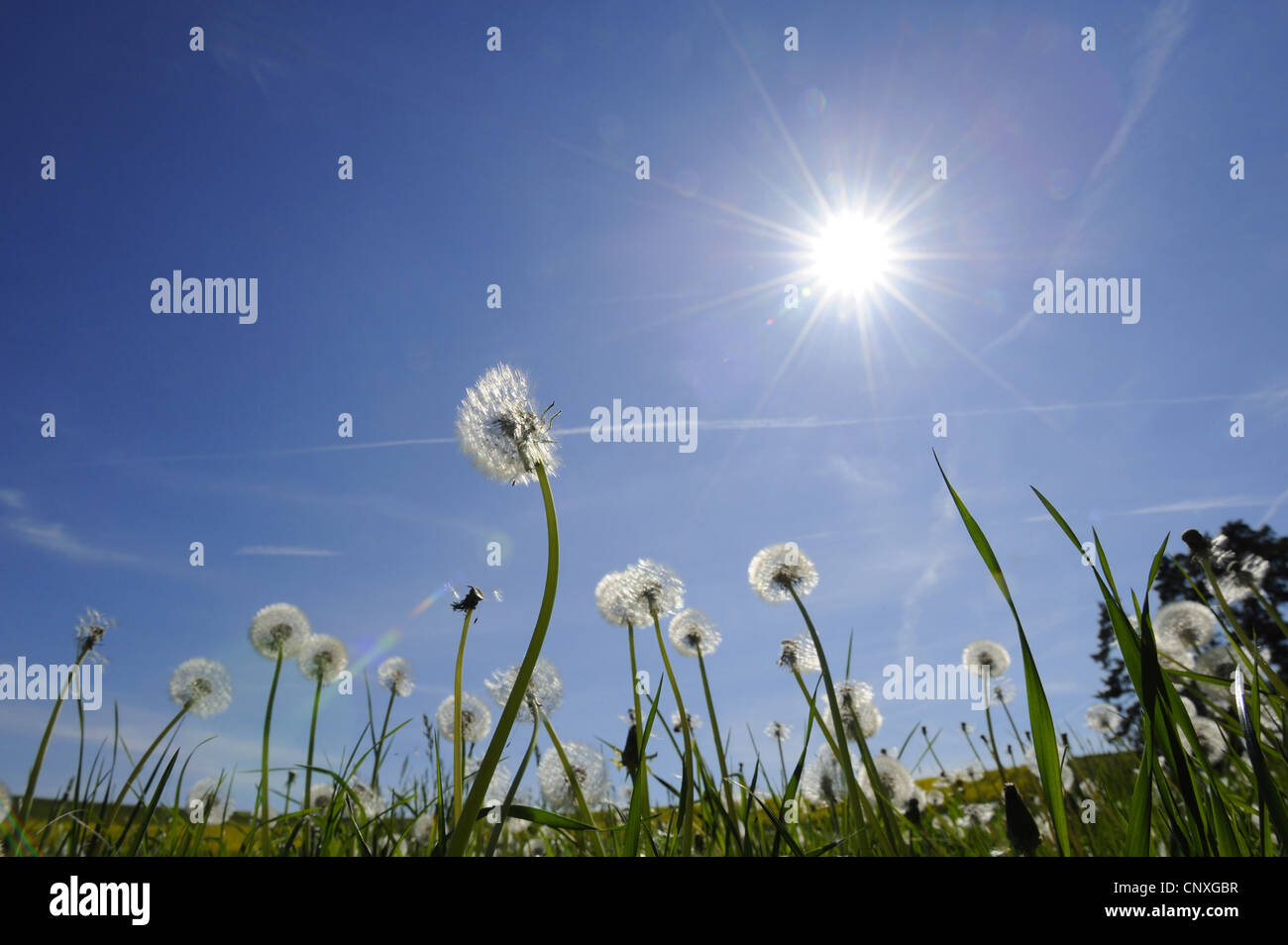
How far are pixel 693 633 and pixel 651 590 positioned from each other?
76cm

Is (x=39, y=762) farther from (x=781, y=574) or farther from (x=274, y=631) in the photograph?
(x=781, y=574)

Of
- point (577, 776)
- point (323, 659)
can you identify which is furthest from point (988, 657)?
point (323, 659)

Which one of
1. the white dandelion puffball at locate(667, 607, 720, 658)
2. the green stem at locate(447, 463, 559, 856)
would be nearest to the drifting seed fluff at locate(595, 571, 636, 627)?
the white dandelion puffball at locate(667, 607, 720, 658)

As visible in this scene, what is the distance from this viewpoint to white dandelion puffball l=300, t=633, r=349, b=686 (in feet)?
13.2

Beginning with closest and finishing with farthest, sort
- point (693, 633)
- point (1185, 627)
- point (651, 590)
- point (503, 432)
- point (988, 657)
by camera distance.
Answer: point (503, 432) < point (651, 590) < point (693, 633) < point (1185, 627) < point (988, 657)

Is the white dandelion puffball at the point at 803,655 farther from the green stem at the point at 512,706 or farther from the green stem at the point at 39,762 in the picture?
the green stem at the point at 39,762

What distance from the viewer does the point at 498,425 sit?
6.52 ft

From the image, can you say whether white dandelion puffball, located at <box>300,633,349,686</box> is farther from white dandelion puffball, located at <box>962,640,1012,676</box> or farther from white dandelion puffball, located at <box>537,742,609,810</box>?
white dandelion puffball, located at <box>962,640,1012,676</box>

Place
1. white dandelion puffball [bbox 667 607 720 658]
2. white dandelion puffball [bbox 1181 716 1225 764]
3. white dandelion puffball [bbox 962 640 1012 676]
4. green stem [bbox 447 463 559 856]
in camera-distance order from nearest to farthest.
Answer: green stem [bbox 447 463 559 856]
white dandelion puffball [bbox 667 607 720 658]
white dandelion puffball [bbox 1181 716 1225 764]
white dandelion puffball [bbox 962 640 1012 676]

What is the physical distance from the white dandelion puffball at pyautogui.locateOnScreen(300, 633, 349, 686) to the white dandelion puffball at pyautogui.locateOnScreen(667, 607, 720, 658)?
2.01m

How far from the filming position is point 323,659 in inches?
159

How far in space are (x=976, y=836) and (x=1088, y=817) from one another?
0.52m
